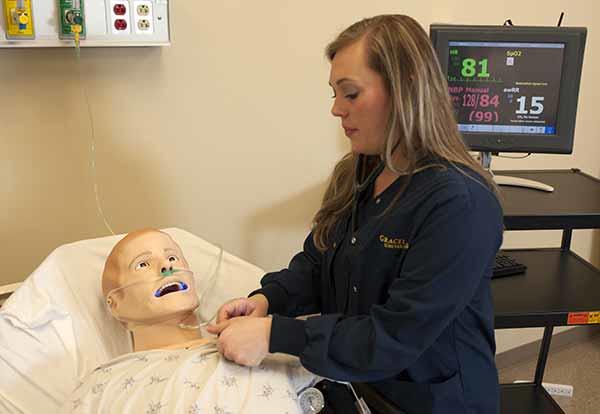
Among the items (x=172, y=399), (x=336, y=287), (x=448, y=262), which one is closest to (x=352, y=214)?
(x=336, y=287)

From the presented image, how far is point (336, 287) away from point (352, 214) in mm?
164

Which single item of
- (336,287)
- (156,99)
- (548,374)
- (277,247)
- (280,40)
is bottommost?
(548,374)

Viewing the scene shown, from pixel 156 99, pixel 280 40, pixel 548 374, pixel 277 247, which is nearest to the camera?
pixel 156 99

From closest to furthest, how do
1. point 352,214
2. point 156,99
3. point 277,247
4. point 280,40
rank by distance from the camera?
point 352,214 → point 156,99 → point 280,40 → point 277,247

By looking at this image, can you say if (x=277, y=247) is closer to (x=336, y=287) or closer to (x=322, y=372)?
(x=336, y=287)

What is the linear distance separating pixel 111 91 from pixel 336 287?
3.10ft

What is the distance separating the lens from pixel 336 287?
1.46m

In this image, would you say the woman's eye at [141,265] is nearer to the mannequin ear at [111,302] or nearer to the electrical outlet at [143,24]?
the mannequin ear at [111,302]

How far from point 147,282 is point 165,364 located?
0.25 m

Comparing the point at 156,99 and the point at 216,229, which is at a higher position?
the point at 156,99

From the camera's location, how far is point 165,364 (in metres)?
1.34

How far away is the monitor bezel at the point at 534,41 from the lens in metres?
1.86

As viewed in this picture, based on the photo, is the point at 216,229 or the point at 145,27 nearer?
the point at 145,27

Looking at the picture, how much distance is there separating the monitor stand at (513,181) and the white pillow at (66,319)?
75cm
